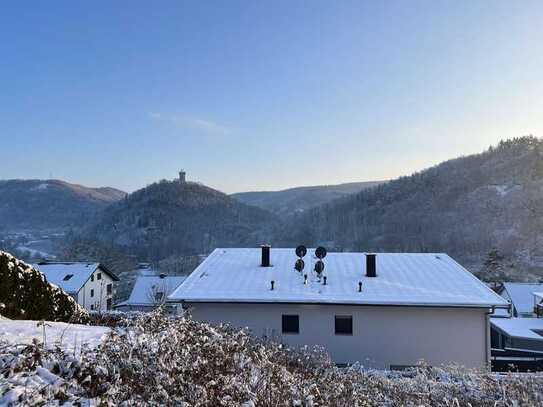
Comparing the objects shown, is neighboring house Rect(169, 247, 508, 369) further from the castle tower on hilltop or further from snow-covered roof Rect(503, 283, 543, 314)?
the castle tower on hilltop

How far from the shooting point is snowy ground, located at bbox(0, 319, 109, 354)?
468 centimetres

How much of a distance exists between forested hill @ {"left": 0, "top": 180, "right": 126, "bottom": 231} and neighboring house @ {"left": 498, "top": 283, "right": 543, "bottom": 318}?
9120 centimetres

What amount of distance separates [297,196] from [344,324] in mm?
130804

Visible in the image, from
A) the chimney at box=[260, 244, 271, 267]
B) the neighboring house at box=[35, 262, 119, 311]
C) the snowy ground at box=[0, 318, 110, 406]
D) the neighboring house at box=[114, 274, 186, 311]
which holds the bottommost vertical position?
the neighboring house at box=[114, 274, 186, 311]

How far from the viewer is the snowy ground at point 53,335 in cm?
468

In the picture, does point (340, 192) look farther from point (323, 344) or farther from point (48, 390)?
point (48, 390)

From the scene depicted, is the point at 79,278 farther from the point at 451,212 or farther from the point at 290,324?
the point at 451,212

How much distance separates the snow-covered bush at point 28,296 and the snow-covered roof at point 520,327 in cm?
2042

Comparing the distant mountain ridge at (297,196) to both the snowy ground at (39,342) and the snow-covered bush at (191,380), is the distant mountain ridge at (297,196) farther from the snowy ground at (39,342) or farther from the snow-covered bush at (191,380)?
the snowy ground at (39,342)

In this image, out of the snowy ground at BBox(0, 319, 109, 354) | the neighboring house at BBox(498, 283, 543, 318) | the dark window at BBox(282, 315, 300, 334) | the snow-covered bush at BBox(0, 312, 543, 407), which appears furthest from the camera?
the neighboring house at BBox(498, 283, 543, 318)

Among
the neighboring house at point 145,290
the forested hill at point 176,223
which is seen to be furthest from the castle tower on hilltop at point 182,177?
the neighboring house at point 145,290

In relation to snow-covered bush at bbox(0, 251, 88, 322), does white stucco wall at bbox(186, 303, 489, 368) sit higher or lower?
lower

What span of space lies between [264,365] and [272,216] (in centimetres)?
11057

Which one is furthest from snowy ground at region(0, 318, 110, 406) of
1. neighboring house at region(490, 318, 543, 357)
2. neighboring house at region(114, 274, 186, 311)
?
neighboring house at region(114, 274, 186, 311)
